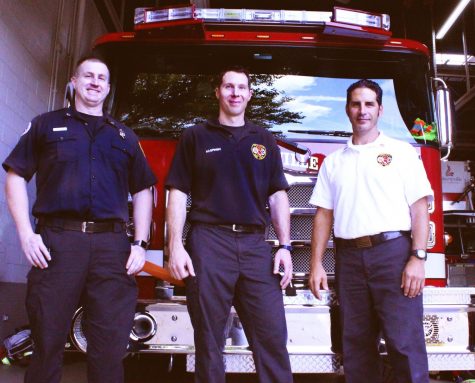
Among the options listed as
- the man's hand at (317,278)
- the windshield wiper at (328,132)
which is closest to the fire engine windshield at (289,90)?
the windshield wiper at (328,132)

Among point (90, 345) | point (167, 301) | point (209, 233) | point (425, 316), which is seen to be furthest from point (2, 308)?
point (425, 316)

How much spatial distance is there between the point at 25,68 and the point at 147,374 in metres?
3.04

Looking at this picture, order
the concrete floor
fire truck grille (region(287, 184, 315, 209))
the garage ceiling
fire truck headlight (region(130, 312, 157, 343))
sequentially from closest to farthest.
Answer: fire truck headlight (region(130, 312, 157, 343)) < fire truck grille (region(287, 184, 315, 209)) < the concrete floor < the garage ceiling

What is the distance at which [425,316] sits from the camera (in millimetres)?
3146

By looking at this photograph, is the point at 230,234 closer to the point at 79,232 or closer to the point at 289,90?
the point at 79,232

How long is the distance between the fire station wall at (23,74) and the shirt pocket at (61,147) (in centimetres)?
230

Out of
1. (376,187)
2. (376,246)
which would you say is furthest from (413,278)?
(376,187)

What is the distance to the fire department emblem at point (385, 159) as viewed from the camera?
111 inches

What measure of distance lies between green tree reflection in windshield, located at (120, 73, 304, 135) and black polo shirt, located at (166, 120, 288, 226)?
3.06 ft

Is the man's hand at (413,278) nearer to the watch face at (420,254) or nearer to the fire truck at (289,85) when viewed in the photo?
the watch face at (420,254)

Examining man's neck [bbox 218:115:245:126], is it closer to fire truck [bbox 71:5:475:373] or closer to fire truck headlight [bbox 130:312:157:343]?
fire truck [bbox 71:5:475:373]

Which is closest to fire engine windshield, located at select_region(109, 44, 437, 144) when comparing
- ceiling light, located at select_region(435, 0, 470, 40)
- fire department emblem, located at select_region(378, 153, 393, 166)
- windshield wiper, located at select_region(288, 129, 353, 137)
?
windshield wiper, located at select_region(288, 129, 353, 137)

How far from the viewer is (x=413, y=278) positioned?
2.59 metres

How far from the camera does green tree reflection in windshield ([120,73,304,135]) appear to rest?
12.3 feet
